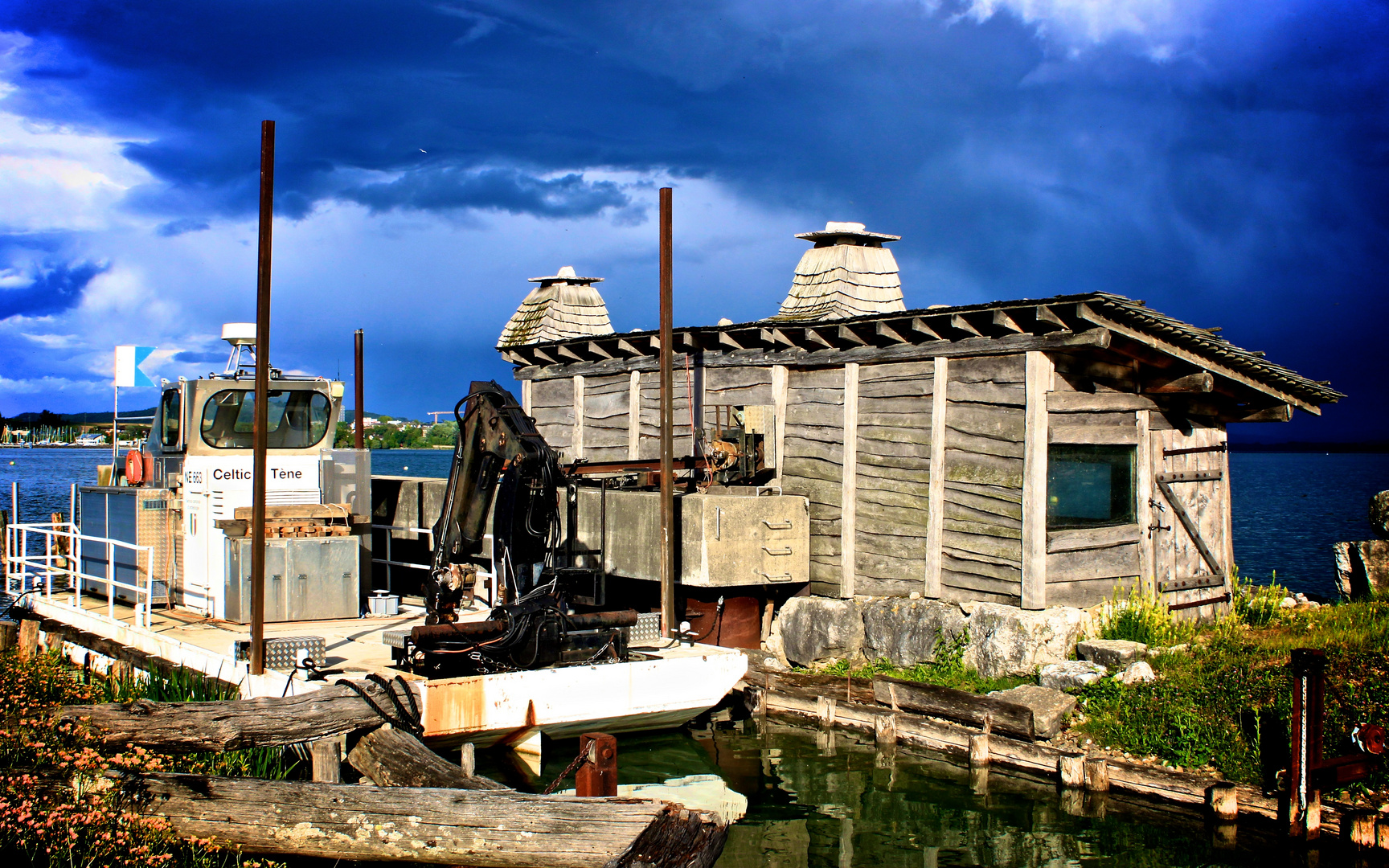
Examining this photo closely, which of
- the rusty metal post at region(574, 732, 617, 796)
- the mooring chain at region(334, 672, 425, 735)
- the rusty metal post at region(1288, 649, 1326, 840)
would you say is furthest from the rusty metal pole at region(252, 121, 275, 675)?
the rusty metal post at region(1288, 649, 1326, 840)

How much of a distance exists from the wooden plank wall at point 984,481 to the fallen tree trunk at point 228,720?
7.54m

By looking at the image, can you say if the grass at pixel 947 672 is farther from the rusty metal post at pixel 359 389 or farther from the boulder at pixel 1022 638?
the rusty metal post at pixel 359 389

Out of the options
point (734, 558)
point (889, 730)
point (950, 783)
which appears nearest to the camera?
point (950, 783)

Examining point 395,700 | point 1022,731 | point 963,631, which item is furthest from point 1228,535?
point 395,700

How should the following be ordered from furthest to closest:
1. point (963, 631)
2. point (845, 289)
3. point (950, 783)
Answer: point (845, 289) → point (963, 631) → point (950, 783)

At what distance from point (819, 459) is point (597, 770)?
8597 millimetres

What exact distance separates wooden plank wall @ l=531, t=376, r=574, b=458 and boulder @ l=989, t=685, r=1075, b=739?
998 centimetres

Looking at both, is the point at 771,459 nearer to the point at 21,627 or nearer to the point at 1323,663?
the point at 1323,663

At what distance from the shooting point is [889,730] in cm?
1302

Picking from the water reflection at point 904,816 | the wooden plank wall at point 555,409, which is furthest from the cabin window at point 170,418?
the water reflection at point 904,816

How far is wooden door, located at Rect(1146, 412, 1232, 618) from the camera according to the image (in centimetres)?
1438

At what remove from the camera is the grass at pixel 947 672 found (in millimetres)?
13219

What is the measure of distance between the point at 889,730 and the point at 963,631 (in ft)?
5.65

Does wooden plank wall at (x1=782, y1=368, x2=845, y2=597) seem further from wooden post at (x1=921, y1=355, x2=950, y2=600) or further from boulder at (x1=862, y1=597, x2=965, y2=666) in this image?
wooden post at (x1=921, y1=355, x2=950, y2=600)
